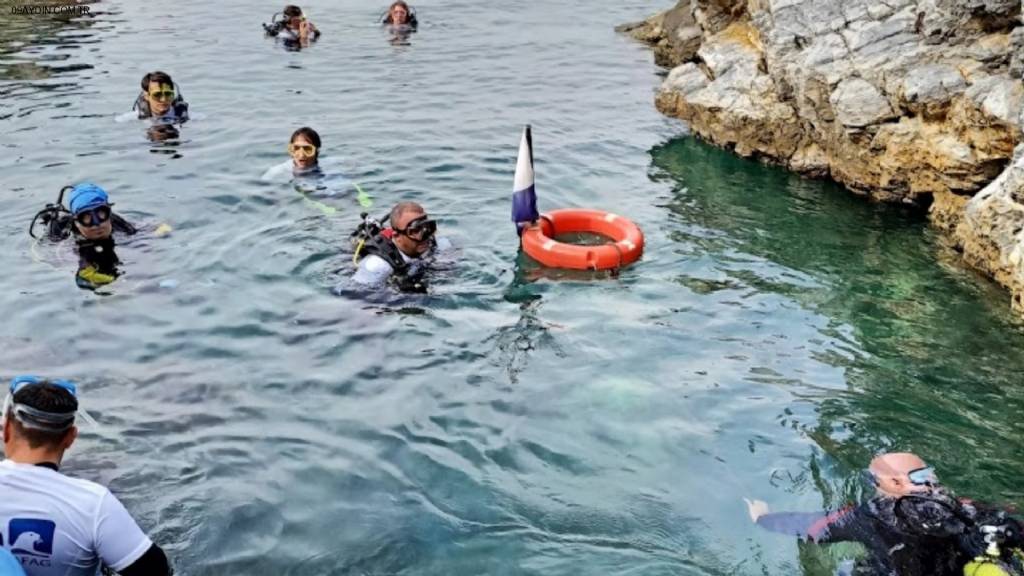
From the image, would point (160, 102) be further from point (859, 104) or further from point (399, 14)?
point (859, 104)

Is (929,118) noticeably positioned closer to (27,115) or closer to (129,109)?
(129,109)

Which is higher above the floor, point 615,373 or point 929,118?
point 929,118

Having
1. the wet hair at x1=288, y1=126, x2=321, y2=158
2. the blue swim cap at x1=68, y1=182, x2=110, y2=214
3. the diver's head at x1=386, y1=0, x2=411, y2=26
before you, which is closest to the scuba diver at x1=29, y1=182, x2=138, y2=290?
the blue swim cap at x1=68, y1=182, x2=110, y2=214

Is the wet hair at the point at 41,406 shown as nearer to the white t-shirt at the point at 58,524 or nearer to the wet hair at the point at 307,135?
Answer: the white t-shirt at the point at 58,524

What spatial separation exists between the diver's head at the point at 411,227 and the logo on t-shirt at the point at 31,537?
18.8ft

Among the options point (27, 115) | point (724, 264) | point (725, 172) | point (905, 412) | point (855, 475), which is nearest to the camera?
point (855, 475)

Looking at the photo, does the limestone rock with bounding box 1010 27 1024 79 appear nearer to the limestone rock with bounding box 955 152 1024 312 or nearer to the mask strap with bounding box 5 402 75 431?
the limestone rock with bounding box 955 152 1024 312

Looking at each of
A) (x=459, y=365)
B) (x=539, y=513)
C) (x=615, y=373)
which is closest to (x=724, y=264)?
(x=615, y=373)

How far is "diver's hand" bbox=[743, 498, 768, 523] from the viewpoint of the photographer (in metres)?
6.51

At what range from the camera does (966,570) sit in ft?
17.0

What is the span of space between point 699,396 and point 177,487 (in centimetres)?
424

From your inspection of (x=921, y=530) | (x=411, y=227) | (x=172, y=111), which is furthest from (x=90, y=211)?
(x=921, y=530)

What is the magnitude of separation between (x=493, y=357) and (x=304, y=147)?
5385mm

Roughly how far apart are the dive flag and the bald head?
5.50 meters
